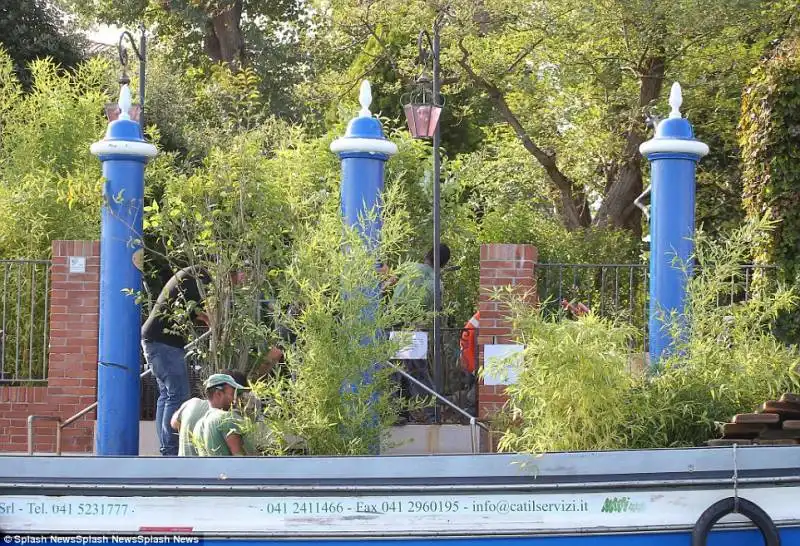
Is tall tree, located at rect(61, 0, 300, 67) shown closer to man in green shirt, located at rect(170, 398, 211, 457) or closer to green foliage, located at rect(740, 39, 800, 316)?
green foliage, located at rect(740, 39, 800, 316)

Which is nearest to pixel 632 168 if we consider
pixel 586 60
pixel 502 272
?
pixel 586 60

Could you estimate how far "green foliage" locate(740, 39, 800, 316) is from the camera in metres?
9.76

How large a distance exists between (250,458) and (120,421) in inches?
76.6

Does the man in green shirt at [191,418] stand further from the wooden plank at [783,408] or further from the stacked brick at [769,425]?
the wooden plank at [783,408]

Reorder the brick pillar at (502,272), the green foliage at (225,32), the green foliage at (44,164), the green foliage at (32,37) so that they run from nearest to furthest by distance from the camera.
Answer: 1. the brick pillar at (502,272)
2. the green foliage at (44,164)
3. the green foliage at (32,37)
4. the green foliage at (225,32)

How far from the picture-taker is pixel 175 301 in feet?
23.9

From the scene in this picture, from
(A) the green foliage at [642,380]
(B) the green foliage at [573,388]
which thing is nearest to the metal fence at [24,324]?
(A) the green foliage at [642,380]

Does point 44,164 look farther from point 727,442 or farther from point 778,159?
point 727,442

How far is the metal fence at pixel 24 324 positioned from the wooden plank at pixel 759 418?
249 inches

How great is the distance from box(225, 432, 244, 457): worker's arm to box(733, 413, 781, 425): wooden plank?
7.85 feet

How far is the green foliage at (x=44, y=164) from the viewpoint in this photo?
438 inches

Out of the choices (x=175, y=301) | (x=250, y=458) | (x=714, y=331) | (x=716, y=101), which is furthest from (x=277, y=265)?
(x=716, y=101)

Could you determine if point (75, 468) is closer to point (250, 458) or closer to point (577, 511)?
point (250, 458)

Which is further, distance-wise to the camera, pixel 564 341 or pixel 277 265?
pixel 277 265
